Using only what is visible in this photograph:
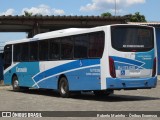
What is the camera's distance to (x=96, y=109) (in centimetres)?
1483

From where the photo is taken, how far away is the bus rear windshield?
704 inches

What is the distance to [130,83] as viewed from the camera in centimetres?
1797

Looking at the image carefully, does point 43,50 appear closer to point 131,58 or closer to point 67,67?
point 67,67

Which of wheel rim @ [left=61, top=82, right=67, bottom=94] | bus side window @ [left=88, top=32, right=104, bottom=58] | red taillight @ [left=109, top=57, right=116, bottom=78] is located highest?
bus side window @ [left=88, top=32, right=104, bottom=58]

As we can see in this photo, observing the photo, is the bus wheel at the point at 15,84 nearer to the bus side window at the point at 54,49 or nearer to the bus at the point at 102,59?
the bus at the point at 102,59

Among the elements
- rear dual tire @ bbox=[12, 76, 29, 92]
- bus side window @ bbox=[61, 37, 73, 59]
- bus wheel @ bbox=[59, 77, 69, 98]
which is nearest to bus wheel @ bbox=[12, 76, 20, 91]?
rear dual tire @ bbox=[12, 76, 29, 92]

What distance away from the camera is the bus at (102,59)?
1770cm

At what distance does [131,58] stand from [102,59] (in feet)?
3.75

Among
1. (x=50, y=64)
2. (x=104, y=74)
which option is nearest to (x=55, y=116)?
(x=104, y=74)

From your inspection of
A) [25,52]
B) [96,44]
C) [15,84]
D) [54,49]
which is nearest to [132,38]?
[96,44]

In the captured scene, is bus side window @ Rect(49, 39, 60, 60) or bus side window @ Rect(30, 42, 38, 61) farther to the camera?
bus side window @ Rect(30, 42, 38, 61)

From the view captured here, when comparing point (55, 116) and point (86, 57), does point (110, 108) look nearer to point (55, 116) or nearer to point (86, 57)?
point (55, 116)

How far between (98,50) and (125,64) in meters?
1.14

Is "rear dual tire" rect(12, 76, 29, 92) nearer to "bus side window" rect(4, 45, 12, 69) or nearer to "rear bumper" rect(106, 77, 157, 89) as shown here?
"bus side window" rect(4, 45, 12, 69)
